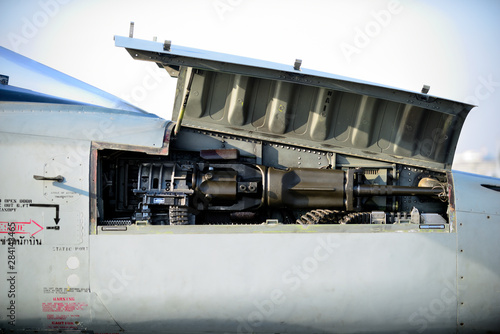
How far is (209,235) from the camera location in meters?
4.98

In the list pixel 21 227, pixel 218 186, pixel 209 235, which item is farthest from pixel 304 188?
pixel 21 227

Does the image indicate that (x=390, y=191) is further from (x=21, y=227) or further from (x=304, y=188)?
(x=21, y=227)

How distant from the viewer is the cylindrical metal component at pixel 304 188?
18.6 feet

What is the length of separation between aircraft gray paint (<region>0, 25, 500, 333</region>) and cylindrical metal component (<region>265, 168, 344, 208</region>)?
2 centimetres

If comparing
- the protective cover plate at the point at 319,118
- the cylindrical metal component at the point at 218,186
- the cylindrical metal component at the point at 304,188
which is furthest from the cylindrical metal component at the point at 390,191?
the cylindrical metal component at the point at 218,186

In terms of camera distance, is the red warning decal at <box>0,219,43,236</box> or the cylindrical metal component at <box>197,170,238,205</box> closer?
the red warning decal at <box>0,219,43,236</box>

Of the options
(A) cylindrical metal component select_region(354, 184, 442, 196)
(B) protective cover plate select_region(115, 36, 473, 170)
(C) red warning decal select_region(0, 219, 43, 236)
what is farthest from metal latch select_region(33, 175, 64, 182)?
(A) cylindrical metal component select_region(354, 184, 442, 196)

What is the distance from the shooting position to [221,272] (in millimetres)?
4965

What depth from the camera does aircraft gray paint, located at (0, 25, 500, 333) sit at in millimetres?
4938

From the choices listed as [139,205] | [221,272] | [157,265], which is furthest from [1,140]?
[221,272]

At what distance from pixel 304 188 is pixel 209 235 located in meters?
1.33

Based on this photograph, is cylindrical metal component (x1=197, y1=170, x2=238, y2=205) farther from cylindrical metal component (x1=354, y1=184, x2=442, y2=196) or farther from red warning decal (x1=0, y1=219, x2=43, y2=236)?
red warning decal (x1=0, y1=219, x2=43, y2=236)

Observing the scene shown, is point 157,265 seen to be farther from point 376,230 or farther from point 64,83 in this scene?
point 64,83

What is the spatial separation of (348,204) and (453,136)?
68.3 inches
